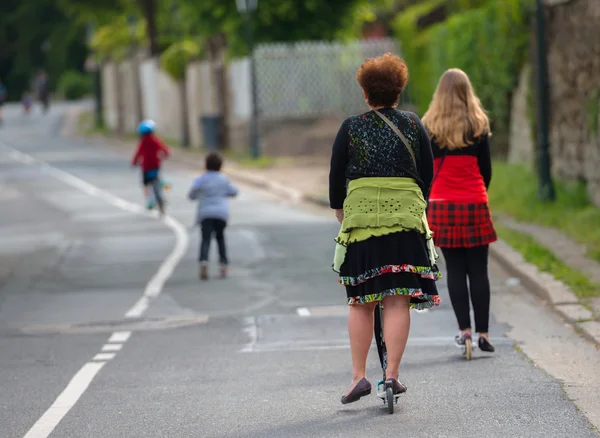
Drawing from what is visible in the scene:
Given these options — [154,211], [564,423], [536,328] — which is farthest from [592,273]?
[154,211]

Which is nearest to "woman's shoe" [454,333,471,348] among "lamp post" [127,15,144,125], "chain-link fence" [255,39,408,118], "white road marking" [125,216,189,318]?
"white road marking" [125,216,189,318]

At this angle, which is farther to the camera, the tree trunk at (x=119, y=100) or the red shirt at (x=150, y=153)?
the tree trunk at (x=119, y=100)

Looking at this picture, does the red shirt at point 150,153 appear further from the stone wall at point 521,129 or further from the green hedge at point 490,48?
the stone wall at point 521,129

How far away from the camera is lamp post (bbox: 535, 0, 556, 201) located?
47.6 ft

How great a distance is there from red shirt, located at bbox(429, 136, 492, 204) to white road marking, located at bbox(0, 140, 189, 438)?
245cm

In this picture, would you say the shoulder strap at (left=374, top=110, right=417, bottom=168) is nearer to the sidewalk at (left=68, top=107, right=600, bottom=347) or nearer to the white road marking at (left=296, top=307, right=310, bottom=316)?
the sidewalk at (left=68, top=107, right=600, bottom=347)

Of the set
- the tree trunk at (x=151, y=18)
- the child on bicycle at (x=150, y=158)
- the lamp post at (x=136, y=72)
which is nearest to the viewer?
the child on bicycle at (x=150, y=158)

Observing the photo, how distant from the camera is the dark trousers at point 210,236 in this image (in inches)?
480

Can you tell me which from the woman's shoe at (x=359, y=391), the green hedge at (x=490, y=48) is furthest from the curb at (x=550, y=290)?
the green hedge at (x=490, y=48)

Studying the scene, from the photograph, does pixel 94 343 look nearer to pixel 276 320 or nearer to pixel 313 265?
pixel 276 320

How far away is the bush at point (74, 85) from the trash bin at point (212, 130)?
142 feet

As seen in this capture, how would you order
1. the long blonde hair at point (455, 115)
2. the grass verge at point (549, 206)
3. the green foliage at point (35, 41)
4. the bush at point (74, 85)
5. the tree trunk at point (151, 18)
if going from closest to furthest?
the long blonde hair at point (455, 115)
the grass verge at point (549, 206)
the tree trunk at point (151, 18)
the green foliage at point (35, 41)
the bush at point (74, 85)

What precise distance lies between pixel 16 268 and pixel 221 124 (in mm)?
19366

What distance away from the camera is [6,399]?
22.7ft
